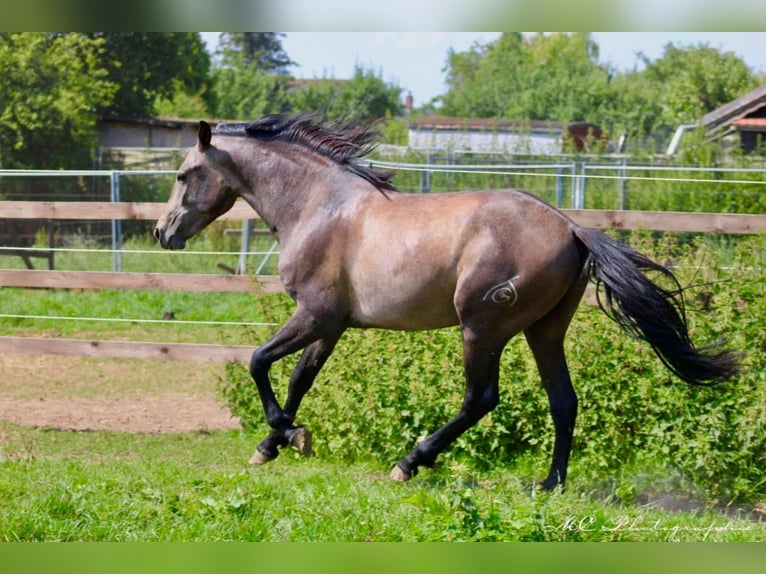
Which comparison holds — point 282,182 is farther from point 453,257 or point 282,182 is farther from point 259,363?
point 453,257

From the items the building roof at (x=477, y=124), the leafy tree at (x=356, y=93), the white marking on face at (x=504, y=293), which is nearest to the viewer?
the white marking on face at (x=504, y=293)

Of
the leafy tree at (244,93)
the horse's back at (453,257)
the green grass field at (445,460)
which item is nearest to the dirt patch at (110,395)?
the green grass field at (445,460)

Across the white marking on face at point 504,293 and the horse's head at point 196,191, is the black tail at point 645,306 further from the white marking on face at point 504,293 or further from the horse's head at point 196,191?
the horse's head at point 196,191

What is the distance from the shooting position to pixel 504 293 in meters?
5.59

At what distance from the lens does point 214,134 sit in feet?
21.3

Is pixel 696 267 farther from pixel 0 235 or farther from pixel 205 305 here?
pixel 0 235

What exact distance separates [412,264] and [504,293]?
1.95 ft

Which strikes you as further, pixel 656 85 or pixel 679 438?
pixel 656 85

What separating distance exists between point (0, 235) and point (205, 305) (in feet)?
17.3

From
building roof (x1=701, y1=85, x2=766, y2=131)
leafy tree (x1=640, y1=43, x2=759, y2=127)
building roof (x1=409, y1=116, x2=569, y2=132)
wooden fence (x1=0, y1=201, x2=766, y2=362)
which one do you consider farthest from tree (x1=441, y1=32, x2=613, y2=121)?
wooden fence (x1=0, y1=201, x2=766, y2=362)

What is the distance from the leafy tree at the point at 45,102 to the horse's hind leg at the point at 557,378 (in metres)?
19.2

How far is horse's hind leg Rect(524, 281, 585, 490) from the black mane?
55.9 inches

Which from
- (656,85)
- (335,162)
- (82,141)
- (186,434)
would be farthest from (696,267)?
(656,85)

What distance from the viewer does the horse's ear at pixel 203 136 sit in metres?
6.22
